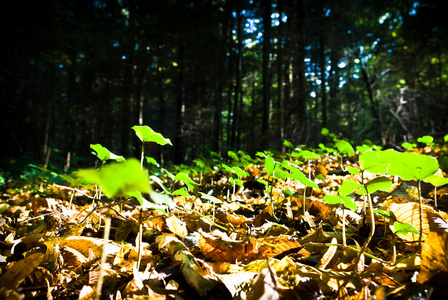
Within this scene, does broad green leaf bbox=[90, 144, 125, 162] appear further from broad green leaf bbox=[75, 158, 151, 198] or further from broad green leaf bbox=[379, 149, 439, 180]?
broad green leaf bbox=[379, 149, 439, 180]

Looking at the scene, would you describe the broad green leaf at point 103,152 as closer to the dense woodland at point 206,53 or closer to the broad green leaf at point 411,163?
the broad green leaf at point 411,163

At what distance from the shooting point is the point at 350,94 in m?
15.2

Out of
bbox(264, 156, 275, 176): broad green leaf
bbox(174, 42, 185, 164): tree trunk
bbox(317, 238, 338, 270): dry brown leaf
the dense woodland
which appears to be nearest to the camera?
bbox(317, 238, 338, 270): dry brown leaf

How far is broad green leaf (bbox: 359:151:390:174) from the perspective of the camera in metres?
0.84

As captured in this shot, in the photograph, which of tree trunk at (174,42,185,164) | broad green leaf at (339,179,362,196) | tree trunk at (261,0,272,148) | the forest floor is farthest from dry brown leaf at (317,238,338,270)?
tree trunk at (174,42,185,164)

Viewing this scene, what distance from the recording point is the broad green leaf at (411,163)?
0.74 metres

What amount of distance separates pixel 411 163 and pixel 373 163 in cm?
12

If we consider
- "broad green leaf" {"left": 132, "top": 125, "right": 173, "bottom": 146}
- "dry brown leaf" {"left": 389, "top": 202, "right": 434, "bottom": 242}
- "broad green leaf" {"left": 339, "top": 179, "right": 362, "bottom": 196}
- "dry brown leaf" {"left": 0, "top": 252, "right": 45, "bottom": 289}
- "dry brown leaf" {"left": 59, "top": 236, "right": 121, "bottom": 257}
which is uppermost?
"broad green leaf" {"left": 132, "top": 125, "right": 173, "bottom": 146}

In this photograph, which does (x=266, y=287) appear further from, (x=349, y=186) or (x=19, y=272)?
(x=19, y=272)

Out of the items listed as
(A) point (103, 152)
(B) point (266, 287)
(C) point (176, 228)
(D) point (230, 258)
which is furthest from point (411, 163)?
(A) point (103, 152)

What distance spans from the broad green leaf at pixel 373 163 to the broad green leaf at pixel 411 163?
25mm

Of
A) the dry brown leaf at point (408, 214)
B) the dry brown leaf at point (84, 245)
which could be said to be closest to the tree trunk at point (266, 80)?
the dry brown leaf at point (408, 214)

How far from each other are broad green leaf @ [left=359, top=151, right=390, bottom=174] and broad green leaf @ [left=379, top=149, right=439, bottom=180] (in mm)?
25

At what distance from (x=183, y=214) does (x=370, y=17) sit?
46.6 ft
